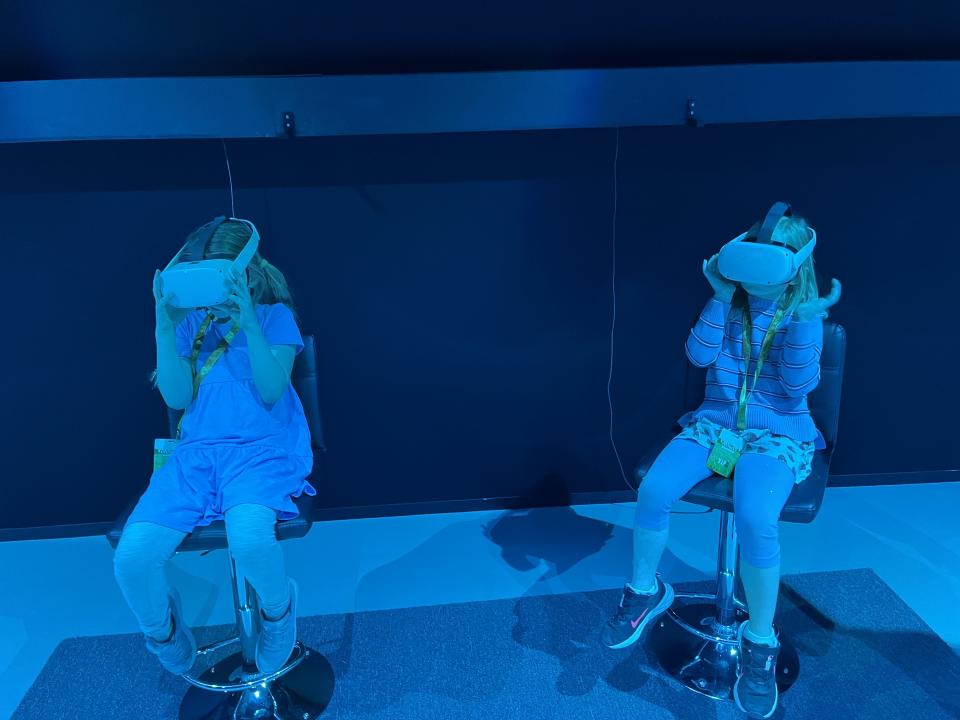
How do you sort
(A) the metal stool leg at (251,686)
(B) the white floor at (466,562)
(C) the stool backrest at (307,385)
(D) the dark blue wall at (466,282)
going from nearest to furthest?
(A) the metal stool leg at (251,686)
(C) the stool backrest at (307,385)
(B) the white floor at (466,562)
(D) the dark blue wall at (466,282)

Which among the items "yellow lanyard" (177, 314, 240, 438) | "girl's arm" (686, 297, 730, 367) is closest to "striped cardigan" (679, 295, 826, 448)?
"girl's arm" (686, 297, 730, 367)

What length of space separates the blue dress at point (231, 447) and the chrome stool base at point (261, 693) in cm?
45

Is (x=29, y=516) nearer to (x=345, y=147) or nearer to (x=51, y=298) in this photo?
(x=51, y=298)

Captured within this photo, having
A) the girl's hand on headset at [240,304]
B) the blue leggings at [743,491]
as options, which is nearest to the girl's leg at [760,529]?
the blue leggings at [743,491]

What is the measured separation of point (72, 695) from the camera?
6.83ft

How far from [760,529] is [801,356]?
441mm

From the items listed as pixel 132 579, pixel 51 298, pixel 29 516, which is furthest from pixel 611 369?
pixel 29 516

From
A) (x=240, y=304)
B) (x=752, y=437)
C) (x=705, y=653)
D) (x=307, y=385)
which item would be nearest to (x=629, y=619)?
(x=705, y=653)

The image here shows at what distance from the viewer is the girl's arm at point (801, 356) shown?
1899mm

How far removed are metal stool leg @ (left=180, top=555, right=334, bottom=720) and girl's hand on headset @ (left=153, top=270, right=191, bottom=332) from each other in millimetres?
615

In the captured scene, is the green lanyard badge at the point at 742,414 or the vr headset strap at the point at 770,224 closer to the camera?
the vr headset strap at the point at 770,224

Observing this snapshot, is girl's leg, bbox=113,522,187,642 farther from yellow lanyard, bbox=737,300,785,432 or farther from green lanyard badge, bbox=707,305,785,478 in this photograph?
yellow lanyard, bbox=737,300,785,432

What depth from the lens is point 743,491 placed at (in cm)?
186

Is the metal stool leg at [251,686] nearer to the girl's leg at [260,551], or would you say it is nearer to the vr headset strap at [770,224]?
the girl's leg at [260,551]
